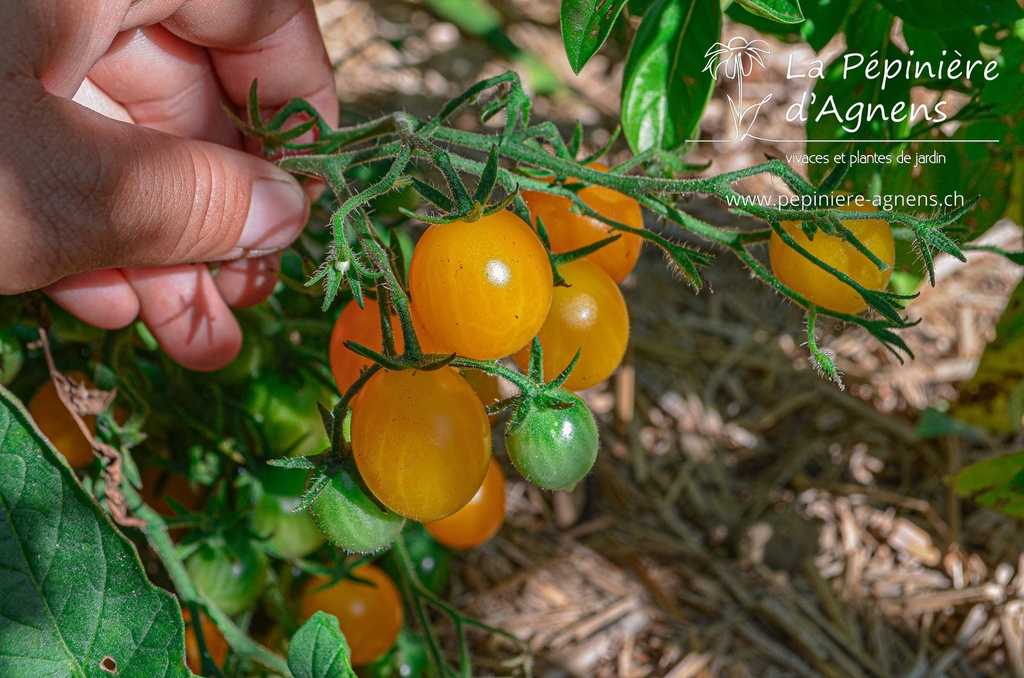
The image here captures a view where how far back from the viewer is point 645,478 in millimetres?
1669

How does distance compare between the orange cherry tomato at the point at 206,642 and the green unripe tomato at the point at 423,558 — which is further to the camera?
the green unripe tomato at the point at 423,558

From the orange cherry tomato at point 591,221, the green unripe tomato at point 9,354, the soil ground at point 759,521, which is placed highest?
the orange cherry tomato at point 591,221

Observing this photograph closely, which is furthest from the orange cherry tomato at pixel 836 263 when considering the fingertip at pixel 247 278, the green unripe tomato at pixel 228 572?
the green unripe tomato at pixel 228 572

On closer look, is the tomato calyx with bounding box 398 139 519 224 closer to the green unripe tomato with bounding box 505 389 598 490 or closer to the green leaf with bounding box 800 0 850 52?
the green unripe tomato with bounding box 505 389 598 490

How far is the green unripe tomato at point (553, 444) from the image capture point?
30.6 inches

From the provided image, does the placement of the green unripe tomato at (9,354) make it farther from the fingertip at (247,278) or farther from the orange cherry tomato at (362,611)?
the orange cherry tomato at (362,611)

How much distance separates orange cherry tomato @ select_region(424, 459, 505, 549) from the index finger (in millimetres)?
534

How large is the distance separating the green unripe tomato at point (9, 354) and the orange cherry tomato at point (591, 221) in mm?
678

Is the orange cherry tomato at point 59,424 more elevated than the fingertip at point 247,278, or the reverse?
the fingertip at point 247,278

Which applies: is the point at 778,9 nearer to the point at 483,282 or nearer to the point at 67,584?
the point at 483,282

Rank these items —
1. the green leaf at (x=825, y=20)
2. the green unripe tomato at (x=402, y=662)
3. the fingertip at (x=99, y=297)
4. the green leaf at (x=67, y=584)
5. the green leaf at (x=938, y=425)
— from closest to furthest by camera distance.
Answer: the green leaf at (x=67, y=584), the green leaf at (x=825, y=20), the fingertip at (x=99, y=297), the green unripe tomato at (x=402, y=662), the green leaf at (x=938, y=425)

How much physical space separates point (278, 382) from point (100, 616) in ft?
1.41

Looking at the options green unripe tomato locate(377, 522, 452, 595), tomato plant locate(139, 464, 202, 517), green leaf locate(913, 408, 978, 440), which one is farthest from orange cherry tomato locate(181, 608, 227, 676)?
green leaf locate(913, 408, 978, 440)

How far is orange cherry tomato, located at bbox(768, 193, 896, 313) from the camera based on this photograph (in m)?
0.78
